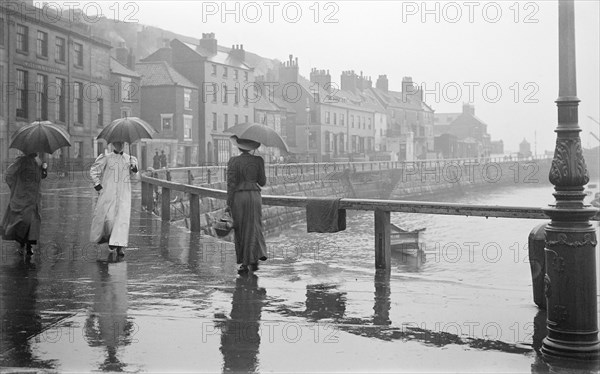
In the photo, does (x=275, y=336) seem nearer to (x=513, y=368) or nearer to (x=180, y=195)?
(x=513, y=368)

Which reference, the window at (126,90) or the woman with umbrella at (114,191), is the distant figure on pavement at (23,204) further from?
the window at (126,90)

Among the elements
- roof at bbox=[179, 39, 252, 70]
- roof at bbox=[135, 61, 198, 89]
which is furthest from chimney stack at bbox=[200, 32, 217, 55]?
roof at bbox=[135, 61, 198, 89]

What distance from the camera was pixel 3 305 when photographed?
5.89m

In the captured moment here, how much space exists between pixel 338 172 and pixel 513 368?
48367mm

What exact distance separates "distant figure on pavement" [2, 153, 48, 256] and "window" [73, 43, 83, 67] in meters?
33.8

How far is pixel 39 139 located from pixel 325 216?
3888mm

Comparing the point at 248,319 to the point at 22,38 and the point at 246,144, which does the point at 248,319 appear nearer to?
the point at 246,144

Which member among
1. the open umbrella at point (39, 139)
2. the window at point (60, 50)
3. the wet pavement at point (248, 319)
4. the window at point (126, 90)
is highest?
the window at point (60, 50)

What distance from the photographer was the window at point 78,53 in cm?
4062

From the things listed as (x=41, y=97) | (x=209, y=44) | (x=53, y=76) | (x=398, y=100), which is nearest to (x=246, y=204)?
(x=41, y=97)

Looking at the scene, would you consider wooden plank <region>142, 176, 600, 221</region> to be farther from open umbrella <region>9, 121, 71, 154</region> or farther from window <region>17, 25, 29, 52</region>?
window <region>17, 25, 29, 52</region>

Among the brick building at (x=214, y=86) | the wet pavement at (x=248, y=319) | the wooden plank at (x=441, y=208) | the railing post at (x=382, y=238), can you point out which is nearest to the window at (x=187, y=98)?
the brick building at (x=214, y=86)

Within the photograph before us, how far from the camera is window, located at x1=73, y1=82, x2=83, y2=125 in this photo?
39938 millimetres

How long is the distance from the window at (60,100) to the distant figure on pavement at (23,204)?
101 feet
